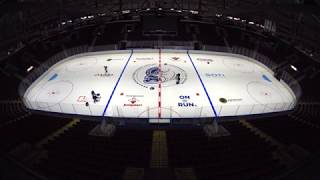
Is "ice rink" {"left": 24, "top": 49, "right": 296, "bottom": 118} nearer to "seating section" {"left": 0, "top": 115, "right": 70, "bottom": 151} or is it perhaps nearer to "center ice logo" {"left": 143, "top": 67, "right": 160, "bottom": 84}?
"center ice logo" {"left": 143, "top": 67, "right": 160, "bottom": 84}

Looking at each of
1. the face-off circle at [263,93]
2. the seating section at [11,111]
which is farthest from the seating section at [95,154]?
the face-off circle at [263,93]

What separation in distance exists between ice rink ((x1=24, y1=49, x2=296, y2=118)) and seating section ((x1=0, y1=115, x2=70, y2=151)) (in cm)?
54

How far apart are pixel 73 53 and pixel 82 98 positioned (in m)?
4.56

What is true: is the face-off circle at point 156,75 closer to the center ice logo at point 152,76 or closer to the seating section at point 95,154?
the center ice logo at point 152,76

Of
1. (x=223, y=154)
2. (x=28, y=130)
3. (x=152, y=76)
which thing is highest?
(x=152, y=76)

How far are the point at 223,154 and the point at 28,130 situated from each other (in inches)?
194

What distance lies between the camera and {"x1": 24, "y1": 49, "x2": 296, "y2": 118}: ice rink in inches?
338

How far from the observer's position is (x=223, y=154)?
6.20 meters

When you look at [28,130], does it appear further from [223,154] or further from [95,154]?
[223,154]

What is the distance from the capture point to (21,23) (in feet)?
38.0

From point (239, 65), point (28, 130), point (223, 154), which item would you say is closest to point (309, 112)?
point (223, 154)

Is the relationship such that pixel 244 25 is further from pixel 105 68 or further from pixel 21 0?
pixel 21 0

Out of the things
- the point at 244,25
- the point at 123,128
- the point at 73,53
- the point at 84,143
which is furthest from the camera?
the point at 244,25

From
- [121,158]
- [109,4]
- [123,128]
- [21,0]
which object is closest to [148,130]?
[123,128]
